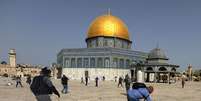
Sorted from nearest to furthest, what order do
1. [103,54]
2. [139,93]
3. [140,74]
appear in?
1. [139,93]
2. [140,74]
3. [103,54]

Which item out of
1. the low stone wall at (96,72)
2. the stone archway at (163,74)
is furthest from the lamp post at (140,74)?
the low stone wall at (96,72)

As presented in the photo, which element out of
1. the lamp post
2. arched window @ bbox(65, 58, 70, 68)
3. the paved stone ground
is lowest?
the paved stone ground

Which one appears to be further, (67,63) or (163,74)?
(67,63)

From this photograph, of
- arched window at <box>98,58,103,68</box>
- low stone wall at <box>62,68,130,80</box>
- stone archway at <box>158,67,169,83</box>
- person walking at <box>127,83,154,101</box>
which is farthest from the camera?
arched window at <box>98,58,103,68</box>

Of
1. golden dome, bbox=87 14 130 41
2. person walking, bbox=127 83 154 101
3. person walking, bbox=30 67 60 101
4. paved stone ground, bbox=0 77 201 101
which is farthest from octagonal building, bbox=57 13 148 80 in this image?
person walking, bbox=127 83 154 101

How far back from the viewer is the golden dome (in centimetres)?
5728

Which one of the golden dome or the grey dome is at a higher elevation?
the golden dome

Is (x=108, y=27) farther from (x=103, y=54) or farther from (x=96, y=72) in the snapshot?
(x=96, y=72)

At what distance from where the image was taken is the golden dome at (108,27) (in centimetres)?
5728

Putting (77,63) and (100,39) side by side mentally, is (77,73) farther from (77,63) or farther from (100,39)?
(100,39)

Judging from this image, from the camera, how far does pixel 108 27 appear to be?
57938mm

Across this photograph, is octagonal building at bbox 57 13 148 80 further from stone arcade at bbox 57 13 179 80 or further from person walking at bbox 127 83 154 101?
person walking at bbox 127 83 154 101

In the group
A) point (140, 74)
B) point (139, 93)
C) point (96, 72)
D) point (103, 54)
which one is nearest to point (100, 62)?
point (103, 54)

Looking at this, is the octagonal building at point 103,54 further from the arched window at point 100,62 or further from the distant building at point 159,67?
the distant building at point 159,67
